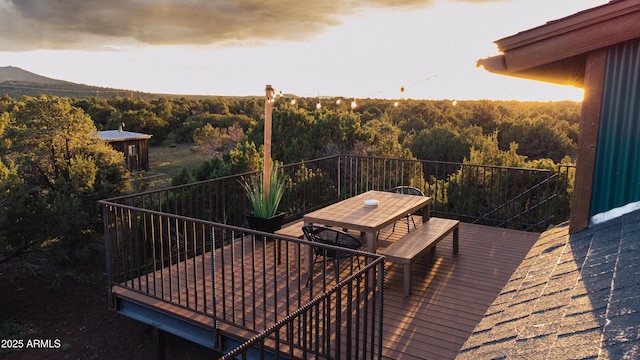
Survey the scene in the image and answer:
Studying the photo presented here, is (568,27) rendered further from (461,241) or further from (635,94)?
(461,241)

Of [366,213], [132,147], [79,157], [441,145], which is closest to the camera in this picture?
[366,213]

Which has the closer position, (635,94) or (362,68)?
(635,94)

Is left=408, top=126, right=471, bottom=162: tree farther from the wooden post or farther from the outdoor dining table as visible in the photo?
the wooden post

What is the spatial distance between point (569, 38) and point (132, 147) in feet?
68.4

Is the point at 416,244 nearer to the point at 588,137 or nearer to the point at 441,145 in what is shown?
the point at 588,137

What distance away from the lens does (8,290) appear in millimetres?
8359

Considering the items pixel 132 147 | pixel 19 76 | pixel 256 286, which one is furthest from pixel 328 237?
pixel 19 76

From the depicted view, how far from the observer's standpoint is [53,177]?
9.59 metres

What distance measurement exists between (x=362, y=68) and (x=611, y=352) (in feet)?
50.3

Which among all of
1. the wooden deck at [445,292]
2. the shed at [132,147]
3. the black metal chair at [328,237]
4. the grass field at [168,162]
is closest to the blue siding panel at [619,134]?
the wooden deck at [445,292]

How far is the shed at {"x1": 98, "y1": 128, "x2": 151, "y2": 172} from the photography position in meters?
20.5

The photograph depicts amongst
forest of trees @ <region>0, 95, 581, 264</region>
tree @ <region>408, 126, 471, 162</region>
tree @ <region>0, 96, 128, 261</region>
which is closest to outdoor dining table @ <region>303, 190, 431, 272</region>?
forest of trees @ <region>0, 95, 581, 264</region>

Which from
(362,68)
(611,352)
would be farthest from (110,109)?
(611,352)

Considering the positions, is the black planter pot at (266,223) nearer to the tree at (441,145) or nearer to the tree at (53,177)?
the tree at (53,177)
